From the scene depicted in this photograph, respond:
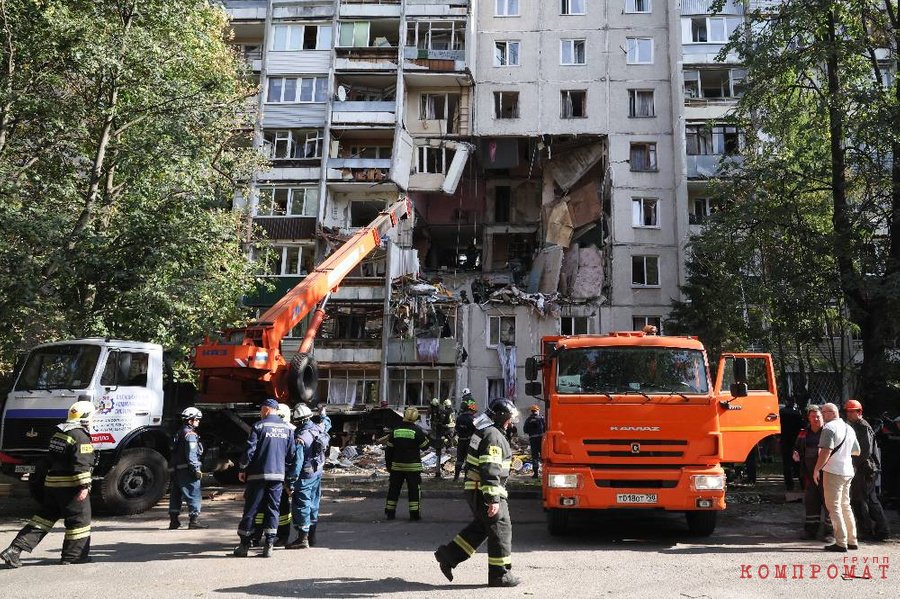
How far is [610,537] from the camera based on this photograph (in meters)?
8.95

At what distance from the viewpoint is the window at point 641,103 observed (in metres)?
31.3

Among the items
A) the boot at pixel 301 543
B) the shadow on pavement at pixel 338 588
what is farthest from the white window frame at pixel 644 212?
the shadow on pavement at pixel 338 588

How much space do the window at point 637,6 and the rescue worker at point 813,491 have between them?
28129 millimetres

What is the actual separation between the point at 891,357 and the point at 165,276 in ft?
50.7

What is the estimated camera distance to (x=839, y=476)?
796 cm

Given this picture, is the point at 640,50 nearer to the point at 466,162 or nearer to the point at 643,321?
the point at 466,162

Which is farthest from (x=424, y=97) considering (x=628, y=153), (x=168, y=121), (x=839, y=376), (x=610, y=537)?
(x=610, y=537)

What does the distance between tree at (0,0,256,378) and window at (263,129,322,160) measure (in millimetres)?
15995

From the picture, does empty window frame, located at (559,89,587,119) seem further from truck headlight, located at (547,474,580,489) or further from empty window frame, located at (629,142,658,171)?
truck headlight, located at (547,474,580,489)

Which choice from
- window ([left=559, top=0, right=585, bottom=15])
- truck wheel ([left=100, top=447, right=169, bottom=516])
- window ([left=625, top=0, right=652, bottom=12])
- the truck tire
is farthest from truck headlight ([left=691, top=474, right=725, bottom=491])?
window ([left=625, top=0, right=652, bottom=12])

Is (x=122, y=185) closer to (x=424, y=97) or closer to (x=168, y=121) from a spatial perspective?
(x=168, y=121)

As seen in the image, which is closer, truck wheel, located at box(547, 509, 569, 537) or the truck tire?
truck wheel, located at box(547, 509, 569, 537)

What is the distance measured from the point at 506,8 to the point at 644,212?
12673 millimetres

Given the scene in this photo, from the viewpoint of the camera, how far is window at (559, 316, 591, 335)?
29188 mm
